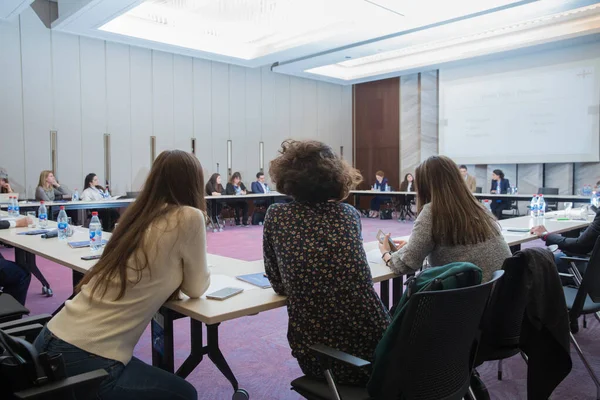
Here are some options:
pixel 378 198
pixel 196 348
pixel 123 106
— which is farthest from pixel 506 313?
pixel 378 198

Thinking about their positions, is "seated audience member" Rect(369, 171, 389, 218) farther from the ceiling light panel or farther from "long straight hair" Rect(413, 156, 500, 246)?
"long straight hair" Rect(413, 156, 500, 246)

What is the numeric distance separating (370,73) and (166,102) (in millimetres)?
5320

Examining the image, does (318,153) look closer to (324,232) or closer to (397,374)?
(324,232)

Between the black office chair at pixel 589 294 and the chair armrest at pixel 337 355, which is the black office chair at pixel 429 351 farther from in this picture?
the black office chair at pixel 589 294

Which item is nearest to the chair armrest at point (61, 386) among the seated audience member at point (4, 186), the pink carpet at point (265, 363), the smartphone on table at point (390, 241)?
the pink carpet at point (265, 363)

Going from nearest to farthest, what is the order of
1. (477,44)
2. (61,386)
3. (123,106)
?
1. (61,386)
2. (123,106)
3. (477,44)

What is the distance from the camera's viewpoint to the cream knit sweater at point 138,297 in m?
1.52

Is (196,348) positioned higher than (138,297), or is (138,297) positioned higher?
(138,297)

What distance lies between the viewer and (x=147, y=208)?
5.60 ft

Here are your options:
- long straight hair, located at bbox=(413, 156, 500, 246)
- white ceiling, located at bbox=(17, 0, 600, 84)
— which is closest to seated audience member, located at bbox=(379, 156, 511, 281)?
long straight hair, located at bbox=(413, 156, 500, 246)

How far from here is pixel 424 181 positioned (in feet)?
7.80

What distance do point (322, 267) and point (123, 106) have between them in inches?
378

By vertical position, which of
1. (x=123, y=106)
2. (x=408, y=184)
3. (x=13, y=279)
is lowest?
(x=13, y=279)

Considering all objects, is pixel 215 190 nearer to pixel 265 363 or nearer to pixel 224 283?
pixel 265 363
